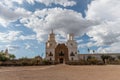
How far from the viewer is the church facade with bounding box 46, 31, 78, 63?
8662 centimetres

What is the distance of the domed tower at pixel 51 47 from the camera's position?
86.6m

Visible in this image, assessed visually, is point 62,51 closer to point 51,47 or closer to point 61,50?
point 61,50

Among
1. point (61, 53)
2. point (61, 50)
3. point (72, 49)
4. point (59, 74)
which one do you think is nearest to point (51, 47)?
point (61, 50)

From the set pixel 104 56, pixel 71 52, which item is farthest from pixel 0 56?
pixel 104 56

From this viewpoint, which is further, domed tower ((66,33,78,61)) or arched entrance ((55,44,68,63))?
arched entrance ((55,44,68,63))

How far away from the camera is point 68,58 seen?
284 ft

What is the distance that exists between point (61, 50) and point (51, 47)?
4194 millimetres

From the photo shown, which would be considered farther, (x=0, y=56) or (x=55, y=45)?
(x=55, y=45)

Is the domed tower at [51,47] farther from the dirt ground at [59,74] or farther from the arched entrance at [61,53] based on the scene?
the dirt ground at [59,74]

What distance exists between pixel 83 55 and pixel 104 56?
29.0 feet

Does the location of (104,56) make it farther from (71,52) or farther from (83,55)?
(71,52)

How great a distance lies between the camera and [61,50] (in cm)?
8744

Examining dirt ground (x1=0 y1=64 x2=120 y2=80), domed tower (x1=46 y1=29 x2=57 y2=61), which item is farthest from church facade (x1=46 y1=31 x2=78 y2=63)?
dirt ground (x1=0 y1=64 x2=120 y2=80)

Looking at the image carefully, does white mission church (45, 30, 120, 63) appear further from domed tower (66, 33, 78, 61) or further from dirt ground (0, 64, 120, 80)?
dirt ground (0, 64, 120, 80)
